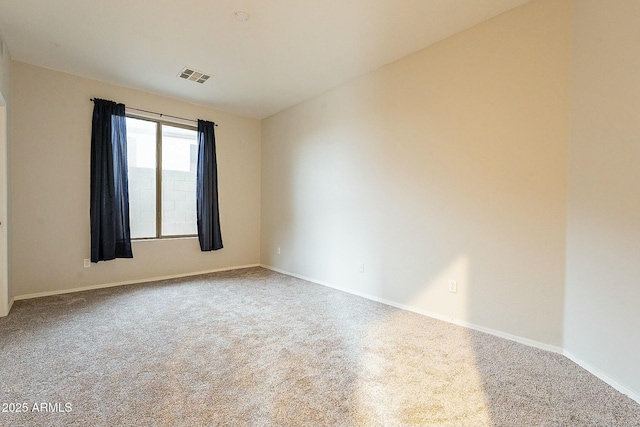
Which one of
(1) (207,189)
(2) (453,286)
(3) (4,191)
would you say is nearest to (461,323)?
(2) (453,286)

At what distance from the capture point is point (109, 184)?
397 centimetres

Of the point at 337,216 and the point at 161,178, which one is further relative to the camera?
the point at 161,178

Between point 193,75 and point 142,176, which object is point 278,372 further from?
point 142,176

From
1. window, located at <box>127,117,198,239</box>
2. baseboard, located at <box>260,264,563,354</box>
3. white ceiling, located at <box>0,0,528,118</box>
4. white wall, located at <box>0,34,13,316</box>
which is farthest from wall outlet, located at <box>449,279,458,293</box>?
white wall, located at <box>0,34,13,316</box>

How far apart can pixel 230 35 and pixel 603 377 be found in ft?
13.3

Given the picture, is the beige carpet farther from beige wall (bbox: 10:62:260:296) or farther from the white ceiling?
the white ceiling

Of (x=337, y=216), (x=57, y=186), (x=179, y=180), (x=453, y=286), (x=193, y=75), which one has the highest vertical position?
(x=193, y=75)

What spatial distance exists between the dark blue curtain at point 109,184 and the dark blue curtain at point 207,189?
1041 millimetres

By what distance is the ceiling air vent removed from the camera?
3.66 metres

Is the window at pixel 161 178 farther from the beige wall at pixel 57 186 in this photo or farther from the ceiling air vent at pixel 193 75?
the ceiling air vent at pixel 193 75

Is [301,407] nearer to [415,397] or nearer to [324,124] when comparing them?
[415,397]

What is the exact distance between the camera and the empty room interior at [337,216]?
1757 mm

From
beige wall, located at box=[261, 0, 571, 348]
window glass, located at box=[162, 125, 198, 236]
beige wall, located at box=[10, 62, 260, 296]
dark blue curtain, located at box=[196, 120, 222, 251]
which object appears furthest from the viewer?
dark blue curtain, located at box=[196, 120, 222, 251]

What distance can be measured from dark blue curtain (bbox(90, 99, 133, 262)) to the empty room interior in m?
0.03
